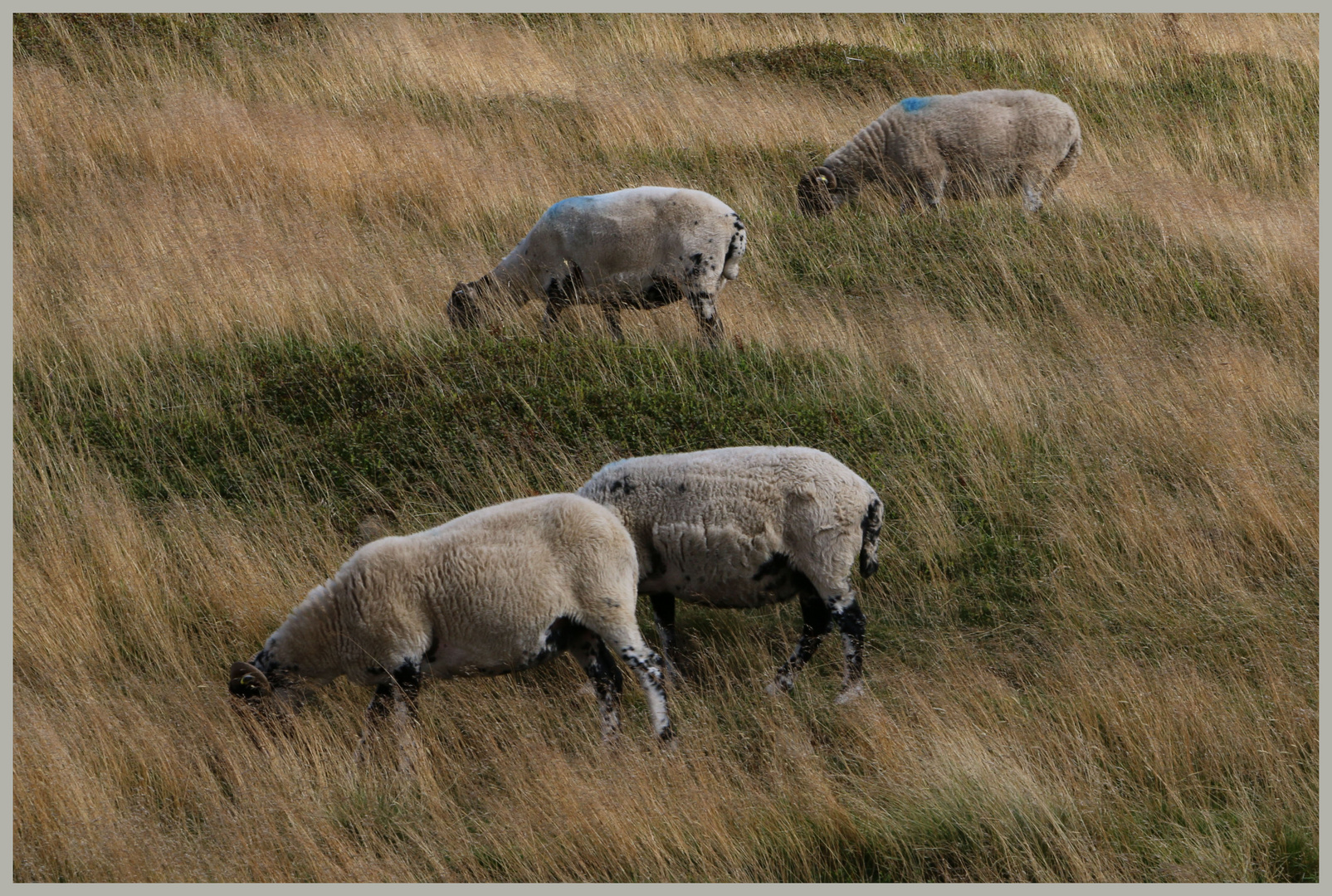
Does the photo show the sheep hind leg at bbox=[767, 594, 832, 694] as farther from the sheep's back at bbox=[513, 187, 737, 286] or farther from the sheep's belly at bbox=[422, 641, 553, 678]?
the sheep's back at bbox=[513, 187, 737, 286]

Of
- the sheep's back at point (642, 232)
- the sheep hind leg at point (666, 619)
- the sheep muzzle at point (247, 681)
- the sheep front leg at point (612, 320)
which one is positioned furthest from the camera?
the sheep front leg at point (612, 320)

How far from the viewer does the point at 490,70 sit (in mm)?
16281

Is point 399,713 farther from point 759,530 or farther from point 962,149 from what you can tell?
point 962,149

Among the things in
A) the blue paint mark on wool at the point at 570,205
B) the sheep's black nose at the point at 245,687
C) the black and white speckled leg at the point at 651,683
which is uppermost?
the blue paint mark on wool at the point at 570,205

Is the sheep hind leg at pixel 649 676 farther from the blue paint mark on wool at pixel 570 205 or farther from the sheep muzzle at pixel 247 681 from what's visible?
the blue paint mark on wool at pixel 570 205

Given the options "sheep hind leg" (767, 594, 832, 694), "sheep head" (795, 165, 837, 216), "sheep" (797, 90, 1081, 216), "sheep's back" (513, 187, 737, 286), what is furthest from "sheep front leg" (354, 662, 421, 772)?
"sheep" (797, 90, 1081, 216)

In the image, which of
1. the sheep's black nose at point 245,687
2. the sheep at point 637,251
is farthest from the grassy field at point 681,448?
the sheep at point 637,251

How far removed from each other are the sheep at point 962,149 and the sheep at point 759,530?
684 cm

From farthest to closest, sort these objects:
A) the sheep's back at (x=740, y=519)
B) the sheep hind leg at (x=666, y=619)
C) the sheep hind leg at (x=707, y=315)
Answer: the sheep hind leg at (x=707, y=315), the sheep hind leg at (x=666, y=619), the sheep's back at (x=740, y=519)

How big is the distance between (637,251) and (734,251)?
28.5 inches

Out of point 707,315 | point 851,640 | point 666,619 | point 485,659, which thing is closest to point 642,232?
point 707,315

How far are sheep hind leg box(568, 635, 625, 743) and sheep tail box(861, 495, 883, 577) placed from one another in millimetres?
1277

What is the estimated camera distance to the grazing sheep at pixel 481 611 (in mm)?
5250

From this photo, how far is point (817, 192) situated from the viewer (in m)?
12.0
